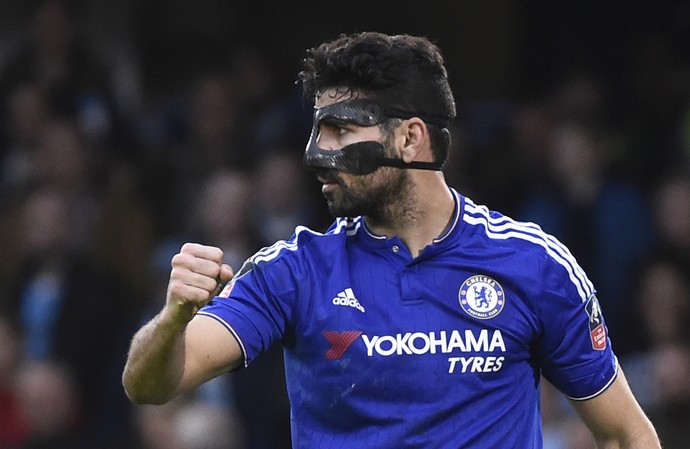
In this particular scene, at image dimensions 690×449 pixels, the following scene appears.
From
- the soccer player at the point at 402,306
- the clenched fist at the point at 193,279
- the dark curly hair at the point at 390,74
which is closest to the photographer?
the clenched fist at the point at 193,279

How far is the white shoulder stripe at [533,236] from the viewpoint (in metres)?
3.95

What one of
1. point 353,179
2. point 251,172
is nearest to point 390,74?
point 353,179

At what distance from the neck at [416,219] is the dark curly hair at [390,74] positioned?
10 cm

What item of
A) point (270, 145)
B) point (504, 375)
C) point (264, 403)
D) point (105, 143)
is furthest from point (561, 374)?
point (105, 143)

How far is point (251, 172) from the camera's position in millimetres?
7992

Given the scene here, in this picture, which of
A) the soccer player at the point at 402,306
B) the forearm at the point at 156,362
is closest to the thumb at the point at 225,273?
the forearm at the point at 156,362

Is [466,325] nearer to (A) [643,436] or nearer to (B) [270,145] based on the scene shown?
(A) [643,436]

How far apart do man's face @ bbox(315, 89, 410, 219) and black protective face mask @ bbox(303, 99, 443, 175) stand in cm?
1

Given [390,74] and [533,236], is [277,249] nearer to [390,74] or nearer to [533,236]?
[390,74]

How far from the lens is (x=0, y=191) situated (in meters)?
8.73

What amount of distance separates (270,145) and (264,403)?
6.39 feet

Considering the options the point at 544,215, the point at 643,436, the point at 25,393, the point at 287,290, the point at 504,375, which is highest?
the point at 287,290

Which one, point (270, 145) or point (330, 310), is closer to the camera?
point (330, 310)

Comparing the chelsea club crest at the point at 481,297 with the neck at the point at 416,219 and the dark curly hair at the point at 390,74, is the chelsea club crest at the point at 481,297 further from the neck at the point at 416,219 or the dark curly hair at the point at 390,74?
the dark curly hair at the point at 390,74
